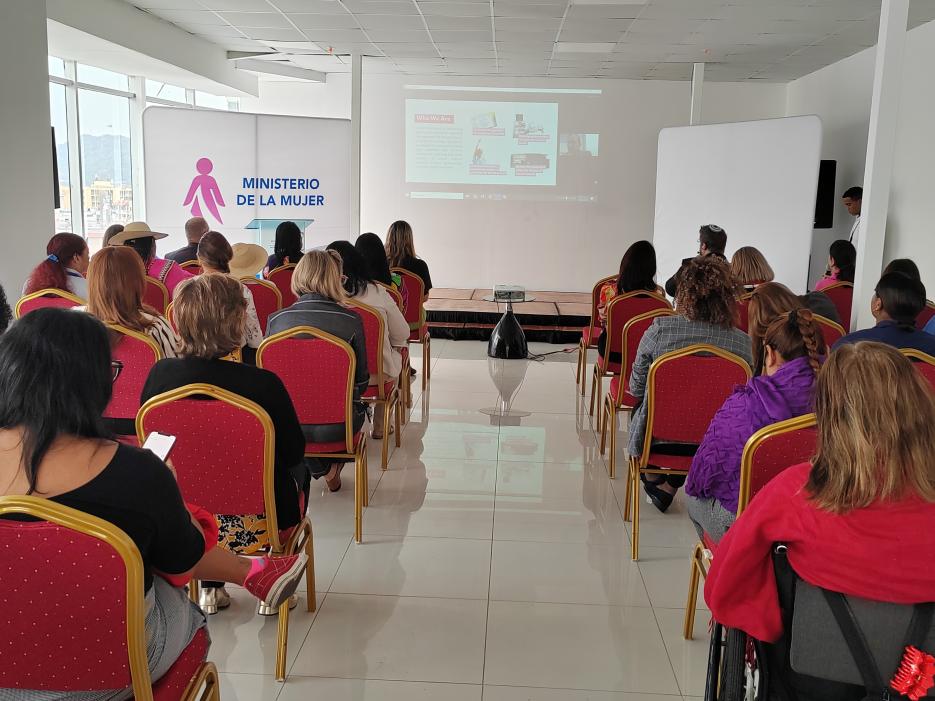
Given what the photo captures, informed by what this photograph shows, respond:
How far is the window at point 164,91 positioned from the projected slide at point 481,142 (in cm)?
334

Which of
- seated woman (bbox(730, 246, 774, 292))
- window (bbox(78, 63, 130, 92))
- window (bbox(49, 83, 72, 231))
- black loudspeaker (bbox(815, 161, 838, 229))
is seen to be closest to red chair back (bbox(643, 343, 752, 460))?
seated woman (bbox(730, 246, 774, 292))

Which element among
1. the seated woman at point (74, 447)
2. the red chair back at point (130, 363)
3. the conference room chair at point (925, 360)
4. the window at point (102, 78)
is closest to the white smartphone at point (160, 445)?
the seated woman at point (74, 447)

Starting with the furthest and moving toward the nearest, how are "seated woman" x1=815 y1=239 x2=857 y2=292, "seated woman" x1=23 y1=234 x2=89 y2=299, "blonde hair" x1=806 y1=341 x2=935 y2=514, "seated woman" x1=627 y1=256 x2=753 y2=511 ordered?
"seated woman" x1=815 y1=239 x2=857 y2=292, "seated woman" x1=23 y1=234 x2=89 y2=299, "seated woman" x1=627 y1=256 x2=753 y2=511, "blonde hair" x1=806 y1=341 x2=935 y2=514

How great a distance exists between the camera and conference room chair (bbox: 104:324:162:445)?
3.38 m

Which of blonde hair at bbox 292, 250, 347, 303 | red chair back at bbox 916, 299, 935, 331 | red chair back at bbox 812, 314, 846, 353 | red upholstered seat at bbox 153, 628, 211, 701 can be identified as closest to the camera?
red upholstered seat at bbox 153, 628, 211, 701

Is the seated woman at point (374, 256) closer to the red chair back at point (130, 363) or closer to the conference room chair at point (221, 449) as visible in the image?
the red chair back at point (130, 363)

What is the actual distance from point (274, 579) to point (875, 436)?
1.53 m

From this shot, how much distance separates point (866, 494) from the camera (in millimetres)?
1555

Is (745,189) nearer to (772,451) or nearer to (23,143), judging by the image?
(23,143)

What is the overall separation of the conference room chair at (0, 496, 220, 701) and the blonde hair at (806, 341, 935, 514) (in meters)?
1.29

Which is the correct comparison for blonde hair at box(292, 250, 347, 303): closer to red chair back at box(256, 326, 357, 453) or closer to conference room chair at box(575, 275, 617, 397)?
red chair back at box(256, 326, 357, 453)

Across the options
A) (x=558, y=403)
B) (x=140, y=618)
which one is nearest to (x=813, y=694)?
(x=140, y=618)

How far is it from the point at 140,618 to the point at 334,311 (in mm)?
2626

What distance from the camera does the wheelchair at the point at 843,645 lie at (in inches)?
62.3
